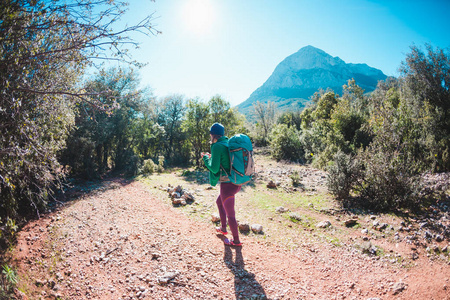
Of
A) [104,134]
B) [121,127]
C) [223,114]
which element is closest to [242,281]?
[104,134]

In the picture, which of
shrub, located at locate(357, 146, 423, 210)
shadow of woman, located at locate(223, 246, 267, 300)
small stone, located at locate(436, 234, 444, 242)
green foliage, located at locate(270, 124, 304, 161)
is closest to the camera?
shadow of woman, located at locate(223, 246, 267, 300)

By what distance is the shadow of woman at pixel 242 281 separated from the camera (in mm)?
2885

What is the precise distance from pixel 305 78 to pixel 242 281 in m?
173

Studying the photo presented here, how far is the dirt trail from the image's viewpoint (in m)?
2.93

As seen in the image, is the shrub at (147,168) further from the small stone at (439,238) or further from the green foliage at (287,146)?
the small stone at (439,238)

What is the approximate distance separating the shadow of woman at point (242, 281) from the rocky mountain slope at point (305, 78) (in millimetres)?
117136

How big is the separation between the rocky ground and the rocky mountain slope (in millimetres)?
115113

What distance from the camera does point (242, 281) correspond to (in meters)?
3.15

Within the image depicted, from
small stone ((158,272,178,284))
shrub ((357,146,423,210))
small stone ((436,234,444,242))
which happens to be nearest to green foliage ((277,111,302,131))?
shrub ((357,146,423,210))

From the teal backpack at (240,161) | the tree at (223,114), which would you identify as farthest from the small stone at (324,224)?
the tree at (223,114)

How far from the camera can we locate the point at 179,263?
11.4ft

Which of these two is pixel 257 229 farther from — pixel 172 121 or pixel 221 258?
pixel 172 121

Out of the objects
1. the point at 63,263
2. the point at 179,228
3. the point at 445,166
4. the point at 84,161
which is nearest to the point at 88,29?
the point at 63,263

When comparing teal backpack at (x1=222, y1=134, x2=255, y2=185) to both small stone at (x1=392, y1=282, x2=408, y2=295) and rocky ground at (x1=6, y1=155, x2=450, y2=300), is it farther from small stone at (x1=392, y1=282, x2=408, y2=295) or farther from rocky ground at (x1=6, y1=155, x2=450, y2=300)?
small stone at (x1=392, y1=282, x2=408, y2=295)
